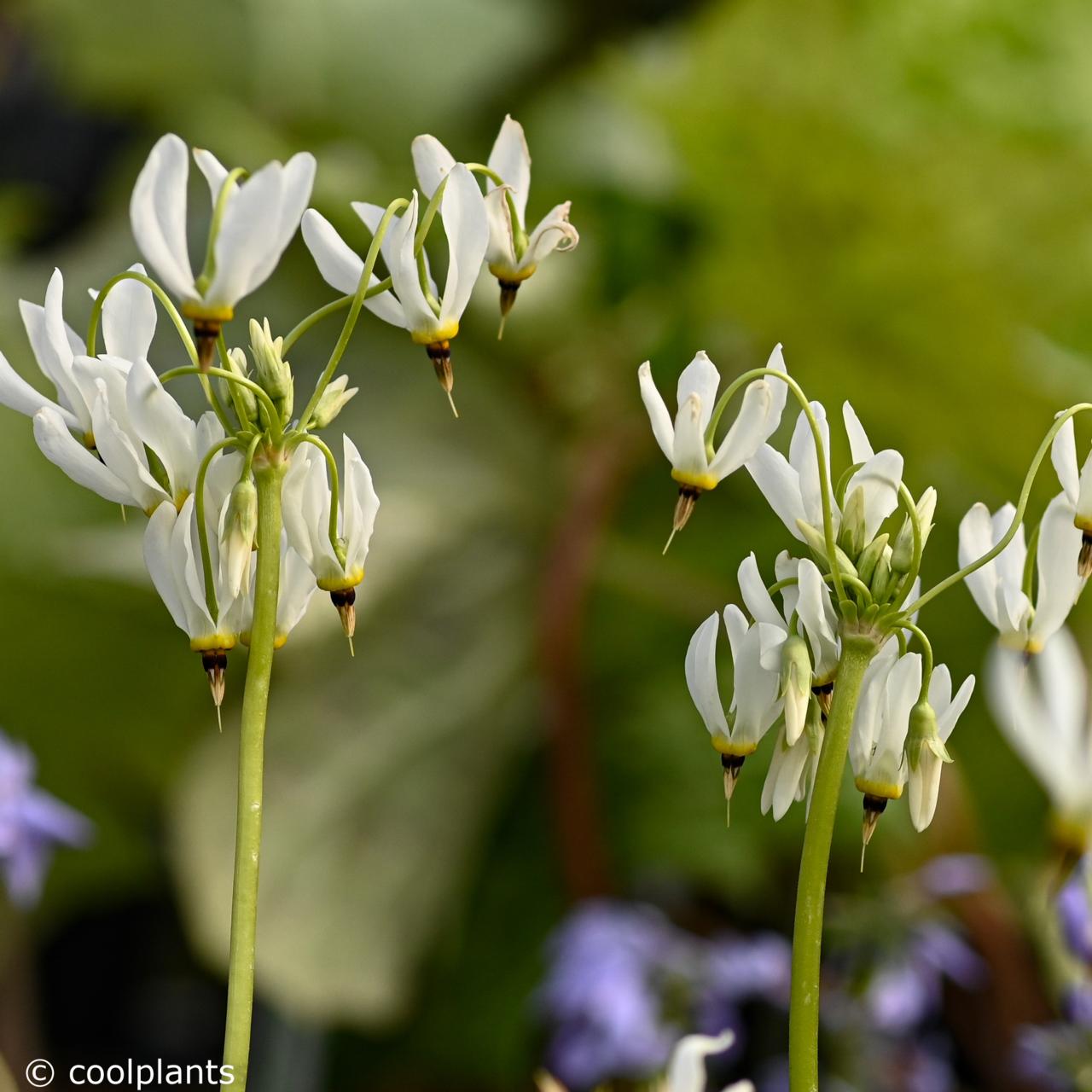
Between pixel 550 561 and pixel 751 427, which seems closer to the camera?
pixel 751 427

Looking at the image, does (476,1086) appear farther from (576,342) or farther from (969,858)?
(576,342)

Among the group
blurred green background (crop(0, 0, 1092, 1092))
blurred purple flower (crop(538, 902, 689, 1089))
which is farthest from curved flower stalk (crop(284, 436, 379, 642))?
blurred green background (crop(0, 0, 1092, 1092))

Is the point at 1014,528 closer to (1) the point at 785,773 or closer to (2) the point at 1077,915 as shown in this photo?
(1) the point at 785,773

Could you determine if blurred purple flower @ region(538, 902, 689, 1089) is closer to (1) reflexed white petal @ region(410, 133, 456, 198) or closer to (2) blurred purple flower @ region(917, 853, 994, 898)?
(2) blurred purple flower @ region(917, 853, 994, 898)

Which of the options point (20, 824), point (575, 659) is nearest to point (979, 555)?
point (20, 824)

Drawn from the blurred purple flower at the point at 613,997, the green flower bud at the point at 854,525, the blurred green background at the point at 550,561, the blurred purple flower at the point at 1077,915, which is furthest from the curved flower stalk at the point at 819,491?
the blurred green background at the point at 550,561

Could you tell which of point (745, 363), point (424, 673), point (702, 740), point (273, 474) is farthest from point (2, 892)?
point (273, 474)
